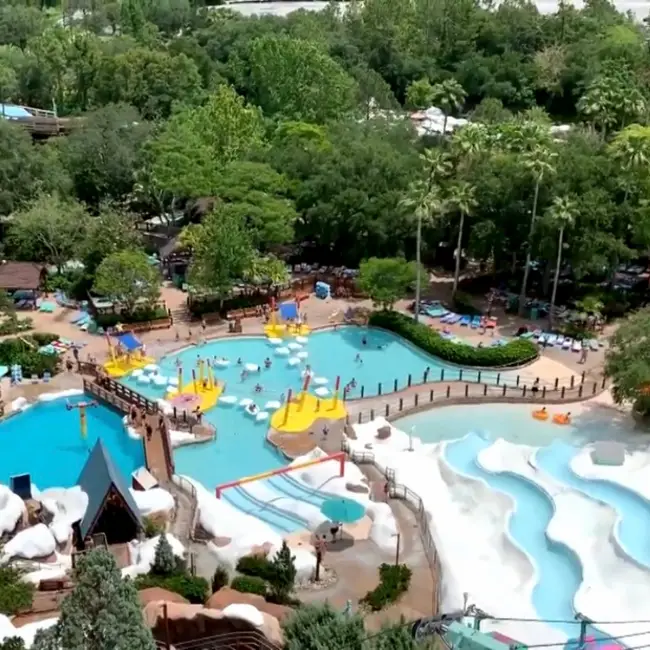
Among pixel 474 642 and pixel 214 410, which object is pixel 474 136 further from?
pixel 474 642

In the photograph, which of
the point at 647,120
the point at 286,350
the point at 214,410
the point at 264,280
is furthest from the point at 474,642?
the point at 647,120

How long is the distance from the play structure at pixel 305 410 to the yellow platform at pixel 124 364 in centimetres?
812

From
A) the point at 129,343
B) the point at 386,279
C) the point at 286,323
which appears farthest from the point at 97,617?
the point at 386,279

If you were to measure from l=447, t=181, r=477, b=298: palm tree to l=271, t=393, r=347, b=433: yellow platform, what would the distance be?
1471 cm

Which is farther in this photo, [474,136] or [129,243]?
[474,136]

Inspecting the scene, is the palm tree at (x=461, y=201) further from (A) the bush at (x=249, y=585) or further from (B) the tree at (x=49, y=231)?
(A) the bush at (x=249, y=585)

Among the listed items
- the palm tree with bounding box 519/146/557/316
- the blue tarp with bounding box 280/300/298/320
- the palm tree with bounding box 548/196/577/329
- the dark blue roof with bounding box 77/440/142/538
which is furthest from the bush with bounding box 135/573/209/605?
the palm tree with bounding box 519/146/557/316

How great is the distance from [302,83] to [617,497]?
50.8 metres

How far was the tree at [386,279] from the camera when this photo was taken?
5288cm

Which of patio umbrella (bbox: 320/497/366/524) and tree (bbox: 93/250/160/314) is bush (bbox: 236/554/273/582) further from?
tree (bbox: 93/250/160/314)

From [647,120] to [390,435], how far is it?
40.7m

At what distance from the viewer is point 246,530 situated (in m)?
34.1

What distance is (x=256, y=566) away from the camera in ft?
104

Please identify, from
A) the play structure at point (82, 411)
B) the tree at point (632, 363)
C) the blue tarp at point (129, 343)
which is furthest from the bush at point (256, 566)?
the blue tarp at point (129, 343)
